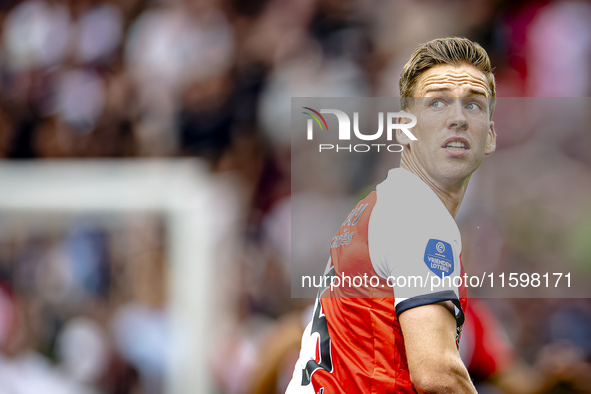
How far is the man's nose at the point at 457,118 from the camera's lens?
0.54 metres

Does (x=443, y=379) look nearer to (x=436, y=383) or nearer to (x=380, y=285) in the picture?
(x=436, y=383)

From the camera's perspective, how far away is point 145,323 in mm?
1918

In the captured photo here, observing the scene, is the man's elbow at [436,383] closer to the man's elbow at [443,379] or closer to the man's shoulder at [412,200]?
the man's elbow at [443,379]

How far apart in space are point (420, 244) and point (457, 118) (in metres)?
0.13

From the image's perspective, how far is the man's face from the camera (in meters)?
0.55

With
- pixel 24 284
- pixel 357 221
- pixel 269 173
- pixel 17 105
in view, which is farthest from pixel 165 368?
pixel 17 105

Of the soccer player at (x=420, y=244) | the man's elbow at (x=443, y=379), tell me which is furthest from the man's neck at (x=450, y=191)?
the man's elbow at (x=443, y=379)

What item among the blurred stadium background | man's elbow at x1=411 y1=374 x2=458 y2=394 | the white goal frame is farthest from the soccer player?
the white goal frame

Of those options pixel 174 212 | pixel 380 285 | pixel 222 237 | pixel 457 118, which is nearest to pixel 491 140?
pixel 457 118

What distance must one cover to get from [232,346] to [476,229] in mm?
1574

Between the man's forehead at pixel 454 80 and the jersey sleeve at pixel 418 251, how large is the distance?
111mm

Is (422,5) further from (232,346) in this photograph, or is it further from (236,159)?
(232,346)

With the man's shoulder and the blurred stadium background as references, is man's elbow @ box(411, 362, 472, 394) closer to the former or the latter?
the man's shoulder

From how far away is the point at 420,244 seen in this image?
0.53 metres
